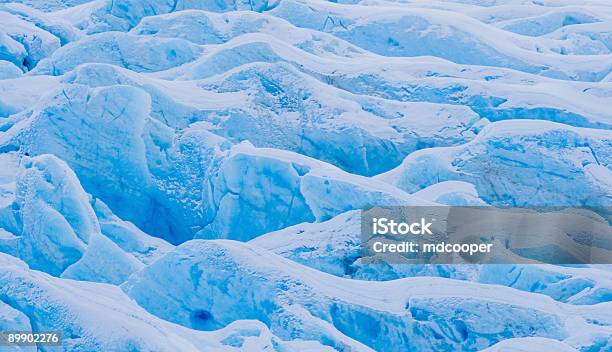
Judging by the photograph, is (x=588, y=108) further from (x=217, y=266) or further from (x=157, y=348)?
(x=157, y=348)

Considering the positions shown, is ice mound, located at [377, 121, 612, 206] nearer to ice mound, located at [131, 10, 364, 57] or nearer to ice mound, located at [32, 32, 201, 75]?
ice mound, located at [131, 10, 364, 57]

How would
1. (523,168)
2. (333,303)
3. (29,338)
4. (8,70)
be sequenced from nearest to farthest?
1. (29,338)
2. (333,303)
3. (523,168)
4. (8,70)

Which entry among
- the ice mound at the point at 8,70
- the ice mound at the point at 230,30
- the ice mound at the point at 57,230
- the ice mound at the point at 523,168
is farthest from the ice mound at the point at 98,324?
the ice mound at the point at 230,30

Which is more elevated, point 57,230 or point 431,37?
point 431,37

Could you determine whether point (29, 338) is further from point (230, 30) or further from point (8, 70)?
point (230, 30)

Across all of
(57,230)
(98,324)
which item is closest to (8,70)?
(57,230)

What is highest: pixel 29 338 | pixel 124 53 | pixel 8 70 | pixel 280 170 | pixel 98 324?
pixel 98 324

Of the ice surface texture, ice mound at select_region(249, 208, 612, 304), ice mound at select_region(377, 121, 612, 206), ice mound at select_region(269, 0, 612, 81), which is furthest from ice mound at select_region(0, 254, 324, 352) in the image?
ice mound at select_region(269, 0, 612, 81)
